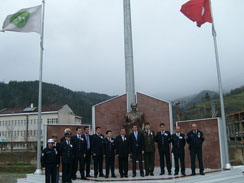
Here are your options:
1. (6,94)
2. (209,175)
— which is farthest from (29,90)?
(209,175)

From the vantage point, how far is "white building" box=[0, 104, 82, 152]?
45.3 metres

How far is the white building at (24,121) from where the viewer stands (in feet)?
149

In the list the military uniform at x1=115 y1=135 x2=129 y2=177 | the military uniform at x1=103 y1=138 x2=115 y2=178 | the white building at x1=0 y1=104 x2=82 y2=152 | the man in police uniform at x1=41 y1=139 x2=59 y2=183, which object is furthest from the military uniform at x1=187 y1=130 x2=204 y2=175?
the white building at x1=0 y1=104 x2=82 y2=152

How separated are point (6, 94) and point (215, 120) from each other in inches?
2840

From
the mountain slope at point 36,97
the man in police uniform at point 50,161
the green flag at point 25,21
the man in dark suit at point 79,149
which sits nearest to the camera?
the man in police uniform at point 50,161

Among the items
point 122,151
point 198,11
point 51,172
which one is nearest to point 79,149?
point 51,172

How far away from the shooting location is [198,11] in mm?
9094

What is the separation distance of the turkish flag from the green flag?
18.1ft

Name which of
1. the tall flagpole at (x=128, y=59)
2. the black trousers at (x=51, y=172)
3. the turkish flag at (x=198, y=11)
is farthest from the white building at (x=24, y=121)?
the turkish flag at (x=198, y=11)

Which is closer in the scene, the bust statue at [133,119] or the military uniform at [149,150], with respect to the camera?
the military uniform at [149,150]

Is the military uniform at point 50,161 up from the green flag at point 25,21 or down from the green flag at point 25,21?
down

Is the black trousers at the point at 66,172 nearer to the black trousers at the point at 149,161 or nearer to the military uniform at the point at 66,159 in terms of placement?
the military uniform at the point at 66,159

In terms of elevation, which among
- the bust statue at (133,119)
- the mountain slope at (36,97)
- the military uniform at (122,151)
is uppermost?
the mountain slope at (36,97)

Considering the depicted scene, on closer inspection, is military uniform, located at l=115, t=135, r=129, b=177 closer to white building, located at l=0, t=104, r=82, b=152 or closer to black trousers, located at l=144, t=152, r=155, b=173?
black trousers, located at l=144, t=152, r=155, b=173
